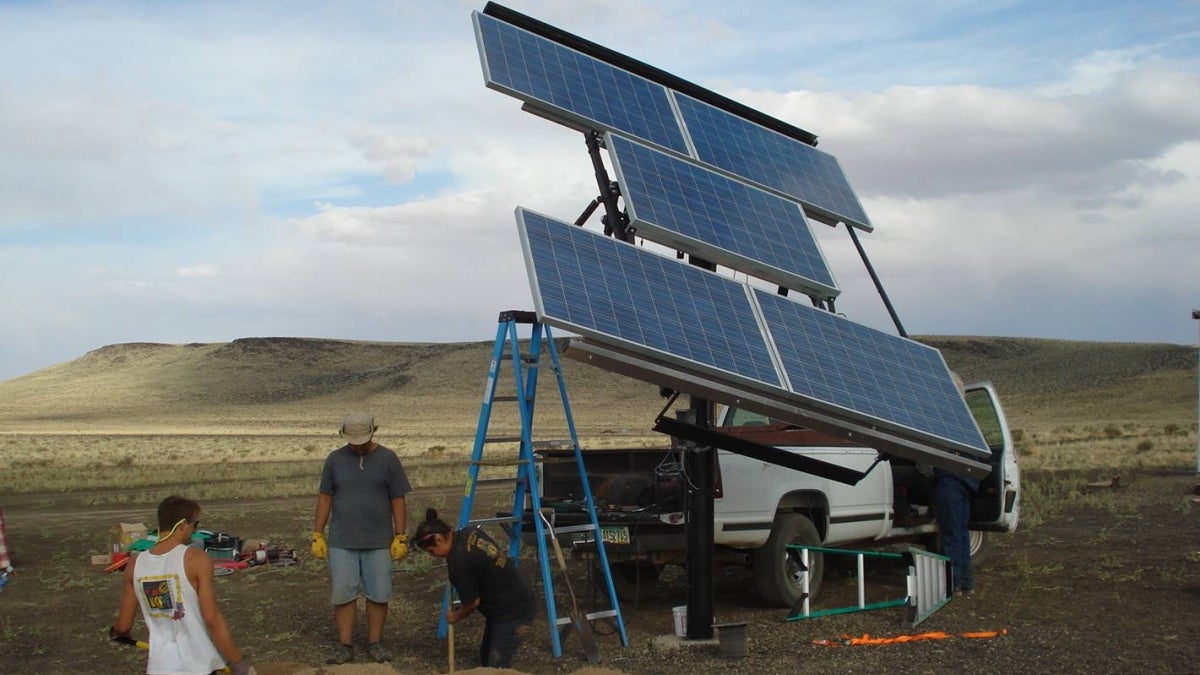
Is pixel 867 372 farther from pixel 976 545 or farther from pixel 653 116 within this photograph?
pixel 976 545

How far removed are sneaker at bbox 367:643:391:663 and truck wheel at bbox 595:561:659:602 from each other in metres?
3.29

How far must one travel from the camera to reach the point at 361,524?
9.11 metres

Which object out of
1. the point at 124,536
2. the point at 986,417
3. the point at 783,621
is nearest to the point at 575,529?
the point at 783,621

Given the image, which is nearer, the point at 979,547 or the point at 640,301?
the point at 640,301

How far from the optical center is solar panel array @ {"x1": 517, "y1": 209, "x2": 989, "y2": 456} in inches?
338

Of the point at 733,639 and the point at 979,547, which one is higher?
the point at 979,547

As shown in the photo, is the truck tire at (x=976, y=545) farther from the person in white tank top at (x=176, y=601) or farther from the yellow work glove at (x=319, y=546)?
the person in white tank top at (x=176, y=601)

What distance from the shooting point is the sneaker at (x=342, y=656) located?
9.13m

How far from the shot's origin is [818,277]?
10547mm

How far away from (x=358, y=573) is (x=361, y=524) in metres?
0.42

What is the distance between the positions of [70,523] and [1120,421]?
5775 cm

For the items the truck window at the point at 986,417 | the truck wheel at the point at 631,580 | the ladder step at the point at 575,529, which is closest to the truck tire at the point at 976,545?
the truck window at the point at 986,417

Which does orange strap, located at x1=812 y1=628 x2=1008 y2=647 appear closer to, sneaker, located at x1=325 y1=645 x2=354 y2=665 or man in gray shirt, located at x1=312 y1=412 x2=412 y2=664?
man in gray shirt, located at x1=312 y1=412 x2=412 y2=664

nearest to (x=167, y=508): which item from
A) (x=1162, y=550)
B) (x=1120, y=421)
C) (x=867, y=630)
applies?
(x=867, y=630)
